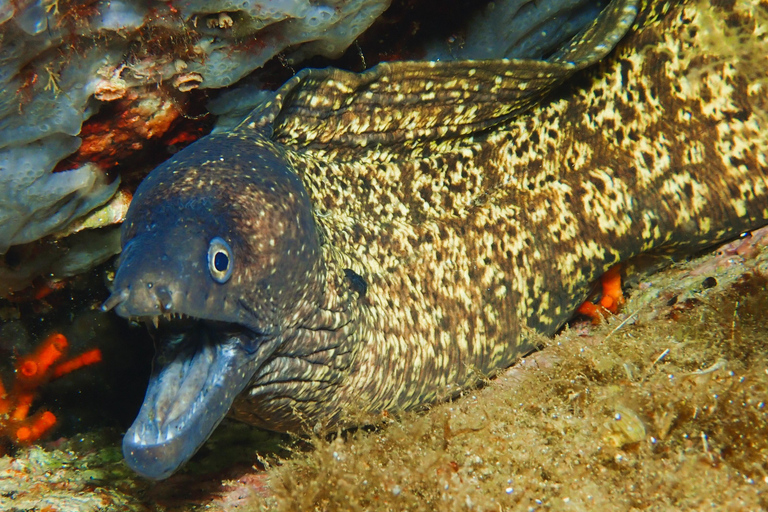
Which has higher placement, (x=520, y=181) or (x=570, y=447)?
(x=520, y=181)

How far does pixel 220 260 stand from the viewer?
2064mm

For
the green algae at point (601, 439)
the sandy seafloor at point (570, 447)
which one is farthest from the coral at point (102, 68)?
the green algae at point (601, 439)

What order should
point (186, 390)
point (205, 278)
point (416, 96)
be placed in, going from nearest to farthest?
point (205, 278) < point (186, 390) < point (416, 96)

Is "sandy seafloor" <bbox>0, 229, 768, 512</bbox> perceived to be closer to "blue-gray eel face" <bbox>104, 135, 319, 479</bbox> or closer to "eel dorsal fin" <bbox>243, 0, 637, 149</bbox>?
"blue-gray eel face" <bbox>104, 135, 319, 479</bbox>

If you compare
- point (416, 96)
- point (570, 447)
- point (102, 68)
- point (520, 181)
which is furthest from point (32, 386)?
point (520, 181)

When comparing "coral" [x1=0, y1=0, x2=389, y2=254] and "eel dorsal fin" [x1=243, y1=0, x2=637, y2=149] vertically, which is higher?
"coral" [x1=0, y1=0, x2=389, y2=254]

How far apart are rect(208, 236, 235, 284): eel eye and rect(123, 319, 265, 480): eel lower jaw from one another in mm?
250

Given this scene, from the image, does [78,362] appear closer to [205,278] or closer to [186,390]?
[186,390]

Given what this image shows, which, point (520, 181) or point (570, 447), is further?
point (520, 181)

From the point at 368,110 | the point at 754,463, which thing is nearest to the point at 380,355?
the point at 368,110

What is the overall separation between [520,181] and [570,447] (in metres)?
1.86

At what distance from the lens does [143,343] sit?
3.92m

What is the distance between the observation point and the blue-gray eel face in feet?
6.26

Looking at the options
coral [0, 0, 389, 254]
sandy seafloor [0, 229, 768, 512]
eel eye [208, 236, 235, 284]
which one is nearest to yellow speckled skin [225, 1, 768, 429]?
sandy seafloor [0, 229, 768, 512]
